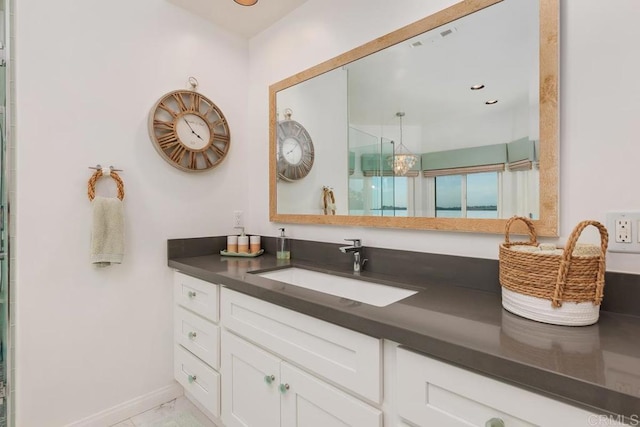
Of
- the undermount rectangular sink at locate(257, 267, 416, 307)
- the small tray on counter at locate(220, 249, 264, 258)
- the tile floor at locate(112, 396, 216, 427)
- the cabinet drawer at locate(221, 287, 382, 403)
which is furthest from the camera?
the small tray on counter at locate(220, 249, 264, 258)

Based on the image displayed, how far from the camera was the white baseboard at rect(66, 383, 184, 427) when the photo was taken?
1644 millimetres

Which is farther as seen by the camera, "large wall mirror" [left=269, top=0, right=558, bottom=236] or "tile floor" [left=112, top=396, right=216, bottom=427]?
"tile floor" [left=112, top=396, right=216, bottom=427]

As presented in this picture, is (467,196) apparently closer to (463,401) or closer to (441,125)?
(441,125)

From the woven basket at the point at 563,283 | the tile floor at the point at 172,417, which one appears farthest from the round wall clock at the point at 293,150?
the tile floor at the point at 172,417

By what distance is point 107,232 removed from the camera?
1.61 m

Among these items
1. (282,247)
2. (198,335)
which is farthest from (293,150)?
(198,335)

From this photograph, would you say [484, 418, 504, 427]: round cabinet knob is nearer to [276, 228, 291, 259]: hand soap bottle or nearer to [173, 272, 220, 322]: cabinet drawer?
[173, 272, 220, 322]: cabinet drawer

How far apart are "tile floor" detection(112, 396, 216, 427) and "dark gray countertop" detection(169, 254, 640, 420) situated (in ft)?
3.43

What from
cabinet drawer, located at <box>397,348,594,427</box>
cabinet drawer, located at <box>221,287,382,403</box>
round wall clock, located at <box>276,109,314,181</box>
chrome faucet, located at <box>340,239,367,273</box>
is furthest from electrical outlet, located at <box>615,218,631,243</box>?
round wall clock, located at <box>276,109,314,181</box>

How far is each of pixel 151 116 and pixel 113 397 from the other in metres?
1.54

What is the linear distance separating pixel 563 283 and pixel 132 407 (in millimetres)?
2098

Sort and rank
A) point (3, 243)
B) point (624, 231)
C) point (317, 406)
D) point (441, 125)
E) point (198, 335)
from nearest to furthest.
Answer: point (624, 231), point (317, 406), point (441, 125), point (3, 243), point (198, 335)

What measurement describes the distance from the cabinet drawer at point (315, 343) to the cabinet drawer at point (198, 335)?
0.72 ft

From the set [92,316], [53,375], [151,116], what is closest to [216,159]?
[151,116]
